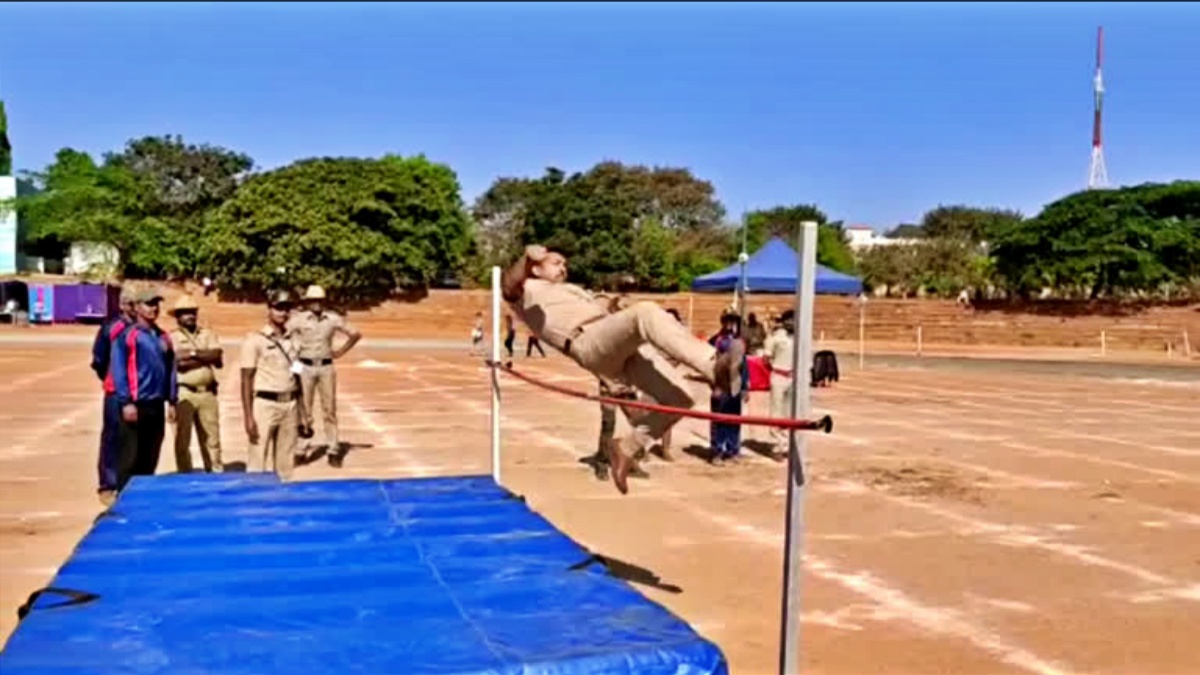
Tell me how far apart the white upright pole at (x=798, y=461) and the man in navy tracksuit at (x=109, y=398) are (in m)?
6.11

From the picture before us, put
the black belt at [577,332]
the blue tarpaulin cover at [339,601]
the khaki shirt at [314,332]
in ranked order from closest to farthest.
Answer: the blue tarpaulin cover at [339,601]
the black belt at [577,332]
the khaki shirt at [314,332]

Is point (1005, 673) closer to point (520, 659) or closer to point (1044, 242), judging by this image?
point (520, 659)

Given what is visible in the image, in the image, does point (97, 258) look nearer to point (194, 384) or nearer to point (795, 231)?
point (795, 231)

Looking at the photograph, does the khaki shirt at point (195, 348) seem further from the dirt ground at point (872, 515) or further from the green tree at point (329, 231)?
the green tree at point (329, 231)

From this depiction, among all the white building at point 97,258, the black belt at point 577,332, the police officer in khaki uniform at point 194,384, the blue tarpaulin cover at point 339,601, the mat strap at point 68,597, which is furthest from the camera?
the white building at point 97,258

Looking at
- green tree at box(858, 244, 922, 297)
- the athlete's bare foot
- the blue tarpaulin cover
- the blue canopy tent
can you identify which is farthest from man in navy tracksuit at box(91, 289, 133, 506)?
green tree at box(858, 244, 922, 297)

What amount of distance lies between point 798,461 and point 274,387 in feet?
22.0

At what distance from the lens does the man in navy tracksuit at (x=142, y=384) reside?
8406 millimetres

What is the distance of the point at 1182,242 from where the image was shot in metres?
52.1

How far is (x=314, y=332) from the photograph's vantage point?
37.7 ft

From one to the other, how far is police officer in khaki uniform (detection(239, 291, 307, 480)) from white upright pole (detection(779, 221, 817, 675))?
6.68m

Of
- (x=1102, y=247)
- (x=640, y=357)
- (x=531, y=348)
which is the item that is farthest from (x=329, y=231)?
(x=640, y=357)

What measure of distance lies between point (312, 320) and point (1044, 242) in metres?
48.0

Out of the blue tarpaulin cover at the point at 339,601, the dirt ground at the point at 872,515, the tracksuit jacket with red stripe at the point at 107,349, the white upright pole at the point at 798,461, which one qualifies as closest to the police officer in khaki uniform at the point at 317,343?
the dirt ground at the point at 872,515
